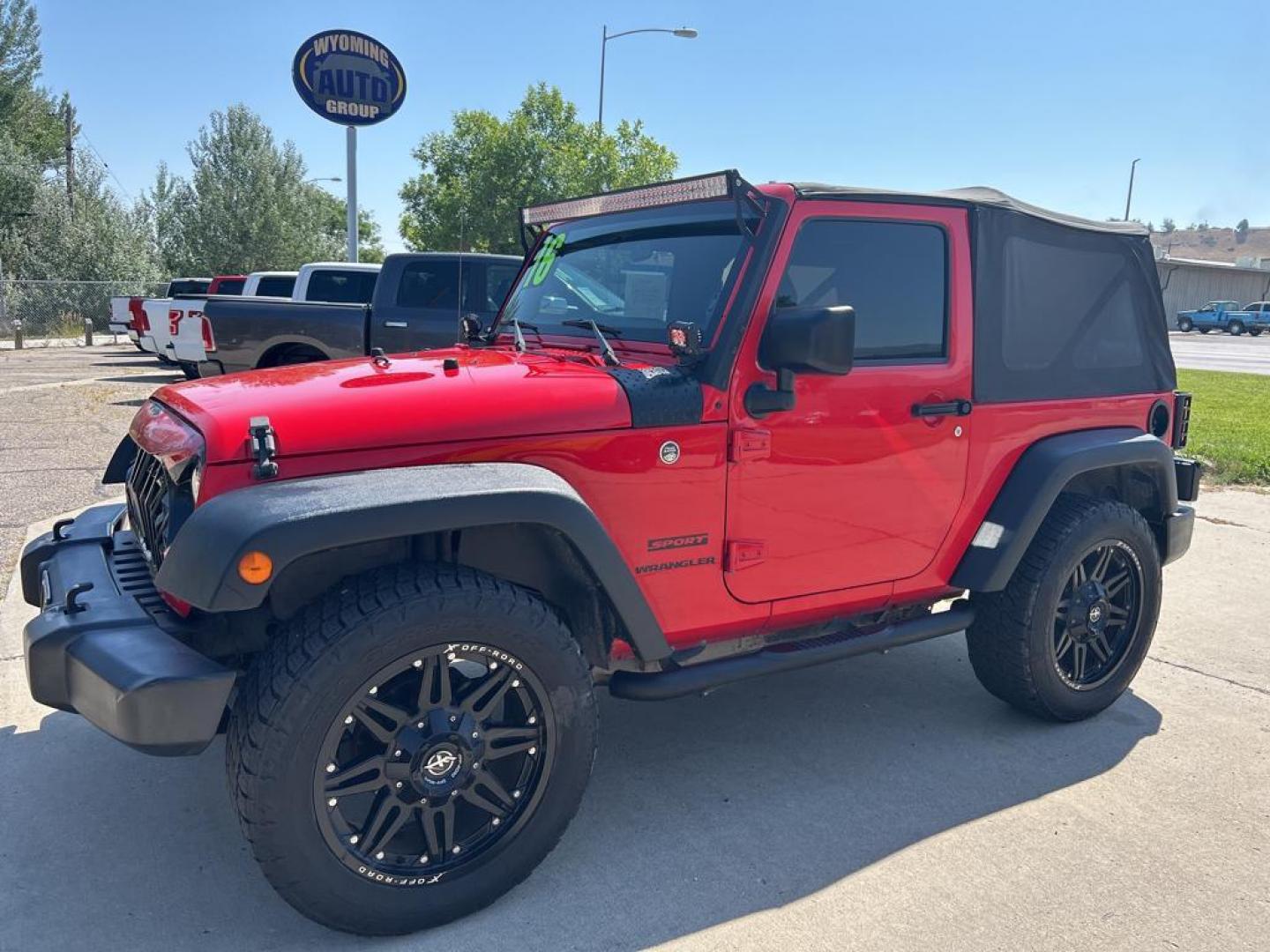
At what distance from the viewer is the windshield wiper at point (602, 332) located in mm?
3078

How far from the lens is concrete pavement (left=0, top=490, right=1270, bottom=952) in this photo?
8.63 feet

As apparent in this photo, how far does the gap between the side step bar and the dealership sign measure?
39.9 ft

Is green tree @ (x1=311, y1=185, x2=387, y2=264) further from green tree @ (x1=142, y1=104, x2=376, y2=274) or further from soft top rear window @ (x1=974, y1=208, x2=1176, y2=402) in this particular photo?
soft top rear window @ (x1=974, y1=208, x2=1176, y2=402)

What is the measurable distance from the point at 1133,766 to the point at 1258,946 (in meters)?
1.06

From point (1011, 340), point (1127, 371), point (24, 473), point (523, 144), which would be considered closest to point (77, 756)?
point (1011, 340)

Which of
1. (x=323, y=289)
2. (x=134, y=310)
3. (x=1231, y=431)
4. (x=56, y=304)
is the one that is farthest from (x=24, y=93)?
(x=1231, y=431)

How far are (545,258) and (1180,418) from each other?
9.43 ft

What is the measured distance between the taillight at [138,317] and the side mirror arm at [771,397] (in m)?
14.8

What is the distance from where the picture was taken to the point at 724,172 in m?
3.00

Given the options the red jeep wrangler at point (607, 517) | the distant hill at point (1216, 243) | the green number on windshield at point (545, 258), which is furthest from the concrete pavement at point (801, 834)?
the distant hill at point (1216, 243)

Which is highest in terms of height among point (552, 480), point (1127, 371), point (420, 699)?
point (1127, 371)

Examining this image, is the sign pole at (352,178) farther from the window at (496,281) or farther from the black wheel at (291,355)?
the window at (496,281)

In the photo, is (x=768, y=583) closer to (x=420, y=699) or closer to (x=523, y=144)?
(x=420, y=699)

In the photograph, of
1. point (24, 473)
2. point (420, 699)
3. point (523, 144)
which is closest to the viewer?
point (420, 699)
